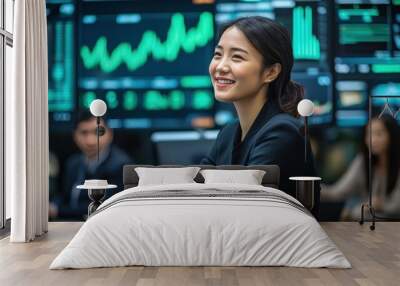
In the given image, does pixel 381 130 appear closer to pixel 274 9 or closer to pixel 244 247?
pixel 274 9

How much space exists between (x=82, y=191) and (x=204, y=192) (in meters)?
2.68

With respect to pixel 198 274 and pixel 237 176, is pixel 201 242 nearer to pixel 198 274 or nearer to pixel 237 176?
pixel 198 274

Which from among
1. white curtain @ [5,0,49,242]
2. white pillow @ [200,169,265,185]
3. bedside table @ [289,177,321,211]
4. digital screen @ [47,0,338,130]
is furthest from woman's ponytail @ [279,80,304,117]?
white curtain @ [5,0,49,242]

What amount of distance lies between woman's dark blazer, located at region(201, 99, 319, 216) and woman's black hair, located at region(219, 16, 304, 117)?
130 mm

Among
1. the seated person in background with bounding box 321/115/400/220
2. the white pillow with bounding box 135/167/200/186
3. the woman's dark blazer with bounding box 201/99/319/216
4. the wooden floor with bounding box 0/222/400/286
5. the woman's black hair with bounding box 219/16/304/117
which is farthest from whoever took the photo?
the seated person in background with bounding box 321/115/400/220

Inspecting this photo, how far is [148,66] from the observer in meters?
7.28

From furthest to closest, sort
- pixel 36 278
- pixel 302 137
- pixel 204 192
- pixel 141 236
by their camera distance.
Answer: pixel 302 137, pixel 204 192, pixel 141 236, pixel 36 278

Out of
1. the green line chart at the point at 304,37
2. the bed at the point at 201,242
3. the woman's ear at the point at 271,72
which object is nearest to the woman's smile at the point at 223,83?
the woman's ear at the point at 271,72

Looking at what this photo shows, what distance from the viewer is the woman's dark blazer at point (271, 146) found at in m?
6.90

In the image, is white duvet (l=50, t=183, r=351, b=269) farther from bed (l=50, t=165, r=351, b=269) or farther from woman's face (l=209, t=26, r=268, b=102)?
woman's face (l=209, t=26, r=268, b=102)

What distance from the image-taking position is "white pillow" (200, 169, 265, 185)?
630 centimetres

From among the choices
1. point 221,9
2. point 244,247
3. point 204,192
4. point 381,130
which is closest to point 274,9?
point 221,9

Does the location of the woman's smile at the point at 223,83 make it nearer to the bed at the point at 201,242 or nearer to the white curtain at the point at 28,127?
the white curtain at the point at 28,127

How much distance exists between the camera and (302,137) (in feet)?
23.1
